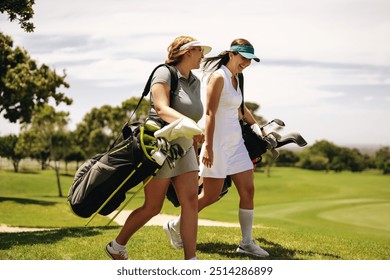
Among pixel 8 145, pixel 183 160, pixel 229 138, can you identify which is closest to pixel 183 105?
pixel 183 160

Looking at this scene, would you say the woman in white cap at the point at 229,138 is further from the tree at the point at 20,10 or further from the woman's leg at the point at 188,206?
the tree at the point at 20,10

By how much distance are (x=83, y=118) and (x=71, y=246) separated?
203 feet

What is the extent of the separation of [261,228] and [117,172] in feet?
16.6

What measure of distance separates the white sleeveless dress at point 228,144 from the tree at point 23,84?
2052cm

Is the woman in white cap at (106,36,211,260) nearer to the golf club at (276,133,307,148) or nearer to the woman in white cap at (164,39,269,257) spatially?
the woman in white cap at (164,39,269,257)

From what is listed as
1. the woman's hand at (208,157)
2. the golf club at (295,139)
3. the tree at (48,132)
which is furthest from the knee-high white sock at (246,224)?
the tree at (48,132)

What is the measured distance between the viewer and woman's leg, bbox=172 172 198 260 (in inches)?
196

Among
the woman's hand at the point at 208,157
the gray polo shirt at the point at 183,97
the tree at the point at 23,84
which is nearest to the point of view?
the gray polo shirt at the point at 183,97

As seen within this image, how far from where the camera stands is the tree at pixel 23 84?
82.5 ft

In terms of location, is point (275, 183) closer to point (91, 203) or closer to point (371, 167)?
point (371, 167)

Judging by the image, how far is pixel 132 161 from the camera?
4.74 m

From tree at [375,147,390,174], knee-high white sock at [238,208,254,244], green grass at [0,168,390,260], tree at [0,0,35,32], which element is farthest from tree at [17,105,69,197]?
tree at [375,147,390,174]

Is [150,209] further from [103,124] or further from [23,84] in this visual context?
[103,124]
